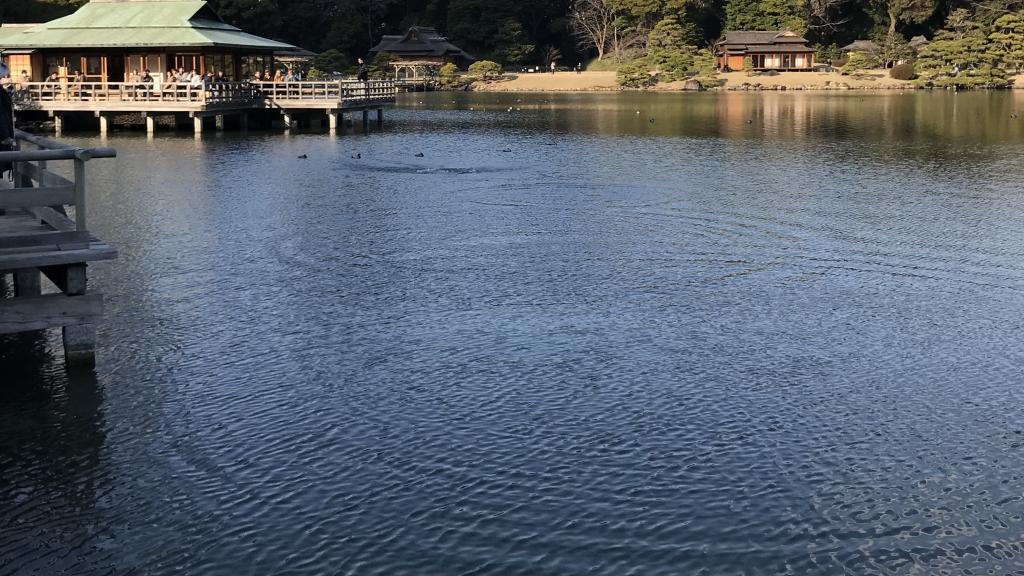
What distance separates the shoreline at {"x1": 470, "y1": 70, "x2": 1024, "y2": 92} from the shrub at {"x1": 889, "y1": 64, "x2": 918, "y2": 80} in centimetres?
42

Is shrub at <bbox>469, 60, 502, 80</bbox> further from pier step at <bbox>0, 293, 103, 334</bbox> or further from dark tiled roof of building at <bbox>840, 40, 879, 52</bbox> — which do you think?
pier step at <bbox>0, 293, 103, 334</bbox>

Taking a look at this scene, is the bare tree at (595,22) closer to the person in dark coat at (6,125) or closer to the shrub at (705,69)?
the shrub at (705,69)

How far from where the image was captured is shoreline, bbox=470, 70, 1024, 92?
9762cm

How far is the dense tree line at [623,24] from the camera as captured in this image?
97.1 meters

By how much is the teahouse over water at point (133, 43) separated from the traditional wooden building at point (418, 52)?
5210cm

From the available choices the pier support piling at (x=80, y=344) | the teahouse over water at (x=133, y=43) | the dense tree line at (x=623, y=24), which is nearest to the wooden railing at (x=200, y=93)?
the teahouse over water at (x=133, y=43)

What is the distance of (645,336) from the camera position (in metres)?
14.8

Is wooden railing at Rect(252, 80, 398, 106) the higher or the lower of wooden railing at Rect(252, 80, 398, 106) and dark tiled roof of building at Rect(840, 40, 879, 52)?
the lower

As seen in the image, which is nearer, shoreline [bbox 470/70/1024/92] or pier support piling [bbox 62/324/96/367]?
pier support piling [bbox 62/324/96/367]

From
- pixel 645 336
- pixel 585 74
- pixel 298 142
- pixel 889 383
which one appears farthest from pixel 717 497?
pixel 585 74

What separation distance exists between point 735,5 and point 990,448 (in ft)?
341

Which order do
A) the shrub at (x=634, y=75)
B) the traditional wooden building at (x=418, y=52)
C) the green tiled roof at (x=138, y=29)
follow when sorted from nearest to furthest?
1. the green tiled roof at (x=138, y=29)
2. the shrub at (x=634, y=75)
3. the traditional wooden building at (x=418, y=52)

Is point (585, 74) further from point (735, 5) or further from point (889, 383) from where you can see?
point (889, 383)

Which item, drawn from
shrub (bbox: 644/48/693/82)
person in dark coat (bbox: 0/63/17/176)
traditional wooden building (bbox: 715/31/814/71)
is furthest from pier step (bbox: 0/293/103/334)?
traditional wooden building (bbox: 715/31/814/71)
